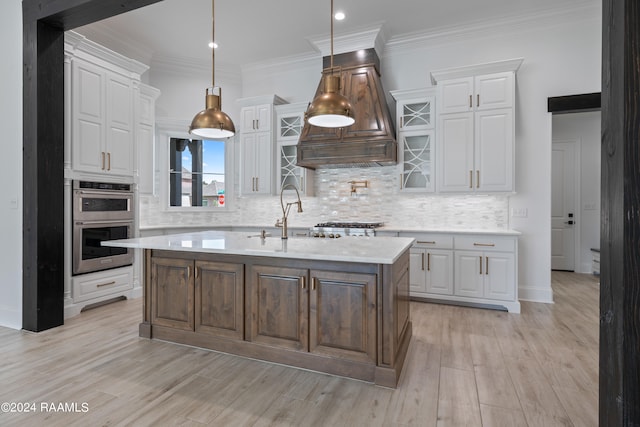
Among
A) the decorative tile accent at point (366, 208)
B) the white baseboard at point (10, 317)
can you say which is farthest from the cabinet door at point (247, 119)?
the white baseboard at point (10, 317)

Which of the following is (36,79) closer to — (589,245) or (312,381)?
(312,381)

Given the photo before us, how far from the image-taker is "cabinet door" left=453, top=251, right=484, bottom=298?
13.1 ft

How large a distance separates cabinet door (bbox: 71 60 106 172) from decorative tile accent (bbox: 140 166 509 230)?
1.44m

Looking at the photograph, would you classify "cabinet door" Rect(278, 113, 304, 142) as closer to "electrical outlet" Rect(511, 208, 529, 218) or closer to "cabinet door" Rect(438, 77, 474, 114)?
Answer: "cabinet door" Rect(438, 77, 474, 114)

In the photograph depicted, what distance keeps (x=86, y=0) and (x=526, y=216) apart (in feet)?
17.1

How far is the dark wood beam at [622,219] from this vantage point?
49.0 inches

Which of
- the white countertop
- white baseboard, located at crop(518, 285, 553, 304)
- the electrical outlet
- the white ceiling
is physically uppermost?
the white ceiling

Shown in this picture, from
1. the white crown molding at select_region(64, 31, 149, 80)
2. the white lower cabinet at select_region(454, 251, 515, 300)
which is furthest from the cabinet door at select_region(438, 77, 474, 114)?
the white crown molding at select_region(64, 31, 149, 80)

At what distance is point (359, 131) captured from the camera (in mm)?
4566

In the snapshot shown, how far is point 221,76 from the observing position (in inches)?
234

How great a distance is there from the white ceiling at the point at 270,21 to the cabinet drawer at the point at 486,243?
280 centimetres

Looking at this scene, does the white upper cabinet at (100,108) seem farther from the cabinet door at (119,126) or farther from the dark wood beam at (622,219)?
the dark wood beam at (622,219)

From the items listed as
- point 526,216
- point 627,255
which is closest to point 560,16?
point 526,216

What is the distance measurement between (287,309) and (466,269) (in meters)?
2.49
